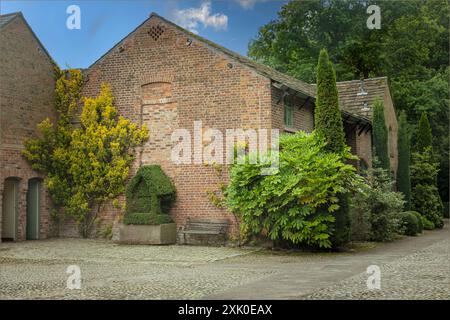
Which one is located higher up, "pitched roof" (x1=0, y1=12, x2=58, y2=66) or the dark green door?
"pitched roof" (x1=0, y1=12, x2=58, y2=66)

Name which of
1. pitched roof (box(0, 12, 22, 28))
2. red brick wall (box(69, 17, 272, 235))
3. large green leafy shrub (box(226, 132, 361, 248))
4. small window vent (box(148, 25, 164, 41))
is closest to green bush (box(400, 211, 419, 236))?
large green leafy shrub (box(226, 132, 361, 248))

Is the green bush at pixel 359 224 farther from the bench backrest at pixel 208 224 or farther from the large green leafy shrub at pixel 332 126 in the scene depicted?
the bench backrest at pixel 208 224

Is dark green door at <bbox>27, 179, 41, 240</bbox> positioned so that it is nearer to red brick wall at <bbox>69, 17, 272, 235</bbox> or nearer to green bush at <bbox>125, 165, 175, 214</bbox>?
red brick wall at <bbox>69, 17, 272, 235</bbox>

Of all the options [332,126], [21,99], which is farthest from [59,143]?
[332,126]

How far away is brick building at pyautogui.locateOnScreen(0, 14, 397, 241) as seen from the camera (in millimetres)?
18312

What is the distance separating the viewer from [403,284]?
373 inches

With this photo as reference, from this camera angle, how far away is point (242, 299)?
A: 8.02 metres

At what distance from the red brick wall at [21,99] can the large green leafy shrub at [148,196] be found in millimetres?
3829

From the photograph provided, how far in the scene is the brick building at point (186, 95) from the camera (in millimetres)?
18312

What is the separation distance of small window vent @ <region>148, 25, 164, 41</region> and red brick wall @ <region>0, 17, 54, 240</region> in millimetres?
4132

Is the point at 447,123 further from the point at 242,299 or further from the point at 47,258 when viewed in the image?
the point at 242,299

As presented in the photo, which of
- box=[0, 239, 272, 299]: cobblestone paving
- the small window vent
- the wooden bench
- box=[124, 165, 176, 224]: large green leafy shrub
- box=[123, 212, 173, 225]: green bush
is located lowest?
box=[0, 239, 272, 299]: cobblestone paving

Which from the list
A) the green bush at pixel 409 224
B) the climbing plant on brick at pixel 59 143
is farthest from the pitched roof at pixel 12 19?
the green bush at pixel 409 224
